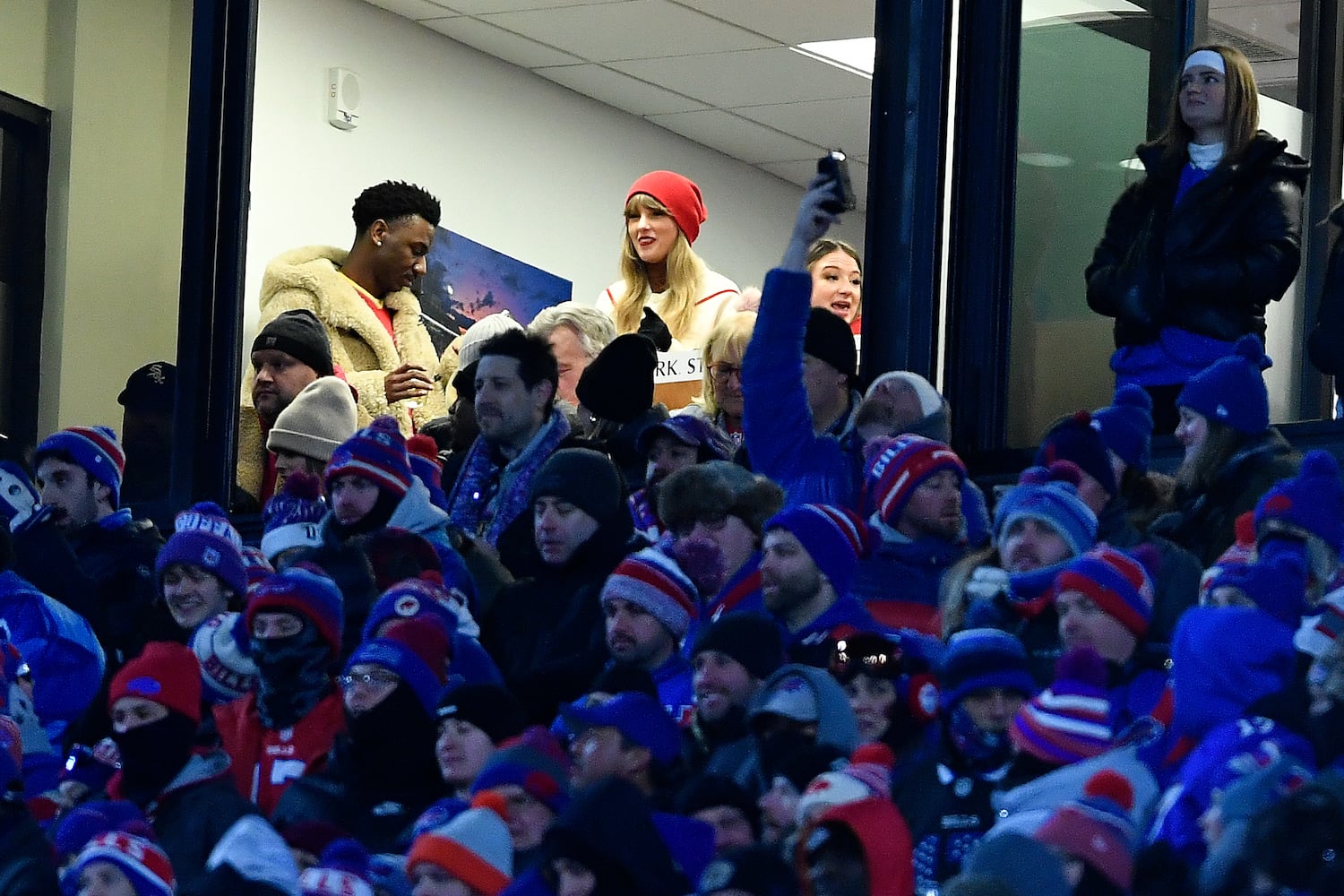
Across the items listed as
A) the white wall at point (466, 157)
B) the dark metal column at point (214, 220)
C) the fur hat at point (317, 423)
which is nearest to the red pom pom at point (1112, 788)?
the fur hat at point (317, 423)

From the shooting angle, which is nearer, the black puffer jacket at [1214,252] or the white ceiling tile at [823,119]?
the black puffer jacket at [1214,252]

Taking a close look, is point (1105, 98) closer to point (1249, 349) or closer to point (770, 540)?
point (1249, 349)

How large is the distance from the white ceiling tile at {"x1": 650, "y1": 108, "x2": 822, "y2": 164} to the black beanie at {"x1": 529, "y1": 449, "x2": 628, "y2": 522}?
5686mm

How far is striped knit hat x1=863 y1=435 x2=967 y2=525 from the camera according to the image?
6.41 meters

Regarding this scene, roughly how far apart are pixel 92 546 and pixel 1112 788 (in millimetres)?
3794

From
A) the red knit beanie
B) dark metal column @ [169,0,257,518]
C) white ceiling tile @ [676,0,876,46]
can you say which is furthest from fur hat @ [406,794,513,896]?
white ceiling tile @ [676,0,876,46]

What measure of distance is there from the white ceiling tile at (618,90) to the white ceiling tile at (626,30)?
0.12 metres

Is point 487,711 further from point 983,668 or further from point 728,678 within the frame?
point 983,668

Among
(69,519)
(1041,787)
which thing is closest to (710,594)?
(1041,787)

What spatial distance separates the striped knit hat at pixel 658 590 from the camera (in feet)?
20.2

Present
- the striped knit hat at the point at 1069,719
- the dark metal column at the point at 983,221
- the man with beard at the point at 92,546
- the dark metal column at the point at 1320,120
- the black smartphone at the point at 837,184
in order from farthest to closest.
Result: the dark metal column at the point at 1320,120 < the dark metal column at the point at 983,221 < the man with beard at the point at 92,546 < the black smartphone at the point at 837,184 < the striped knit hat at the point at 1069,719

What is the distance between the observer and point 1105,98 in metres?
8.38

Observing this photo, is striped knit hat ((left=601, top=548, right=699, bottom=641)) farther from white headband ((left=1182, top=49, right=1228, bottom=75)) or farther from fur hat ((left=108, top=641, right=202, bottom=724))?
white headband ((left=1182, top=49, right=1228, bottom=75))

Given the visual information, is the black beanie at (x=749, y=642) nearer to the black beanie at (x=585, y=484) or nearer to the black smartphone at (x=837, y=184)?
the black beanie at (x=585, y=484)
